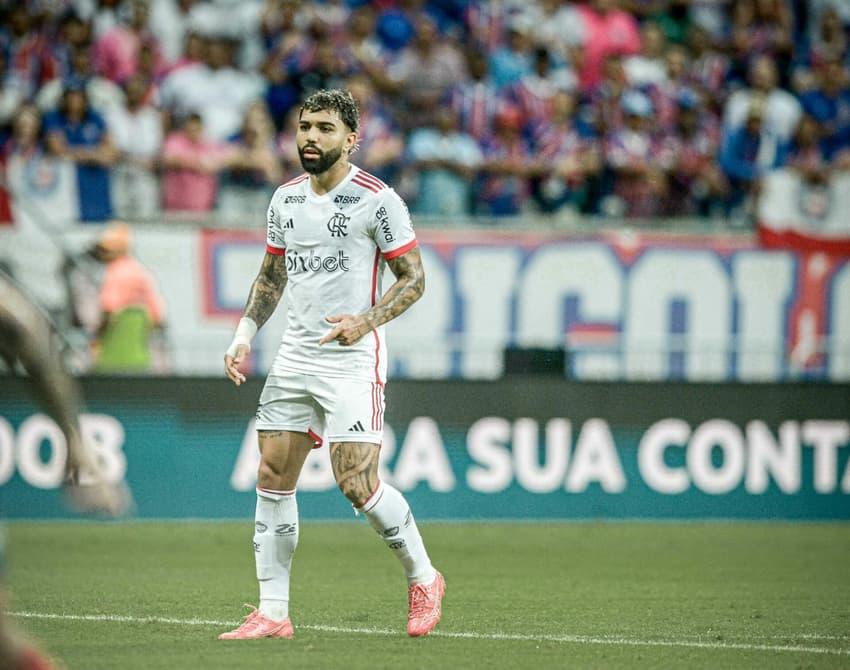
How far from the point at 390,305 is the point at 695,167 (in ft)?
32.3

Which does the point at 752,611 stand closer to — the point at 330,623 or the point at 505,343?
the point at 330,623

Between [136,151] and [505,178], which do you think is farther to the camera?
[505,178]

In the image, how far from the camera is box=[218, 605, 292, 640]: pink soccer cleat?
7586mm

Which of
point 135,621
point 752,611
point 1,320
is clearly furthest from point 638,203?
point 1,320

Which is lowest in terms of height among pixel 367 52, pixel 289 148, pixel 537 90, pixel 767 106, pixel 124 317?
pixel 124 317

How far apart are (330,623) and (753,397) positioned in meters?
6.27

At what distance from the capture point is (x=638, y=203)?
649 inches

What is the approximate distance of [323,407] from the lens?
7676 mm

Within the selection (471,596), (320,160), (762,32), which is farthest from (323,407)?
(762,32)

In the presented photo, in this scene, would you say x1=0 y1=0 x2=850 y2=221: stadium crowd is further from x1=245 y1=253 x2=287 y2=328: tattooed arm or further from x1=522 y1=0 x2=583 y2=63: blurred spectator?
x1=245 y1=253 x2=287 y2=328: tattooed arm

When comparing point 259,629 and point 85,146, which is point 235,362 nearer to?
point 259,629

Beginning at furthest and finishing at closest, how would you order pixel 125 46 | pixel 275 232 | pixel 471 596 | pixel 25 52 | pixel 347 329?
pixel 125 46, pixel 25 52, pixel 471 596, pixel 275 232, pixel 347 329

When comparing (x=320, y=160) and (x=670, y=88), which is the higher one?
(x=670, y=88)

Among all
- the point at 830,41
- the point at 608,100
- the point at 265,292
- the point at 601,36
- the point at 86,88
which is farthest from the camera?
the point at 830,41
